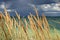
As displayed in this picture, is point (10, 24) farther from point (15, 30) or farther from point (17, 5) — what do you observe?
point (17, 5)

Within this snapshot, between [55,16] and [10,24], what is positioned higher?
[10,24]

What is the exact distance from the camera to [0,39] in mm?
2871

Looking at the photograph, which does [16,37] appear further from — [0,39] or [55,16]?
[55,16]

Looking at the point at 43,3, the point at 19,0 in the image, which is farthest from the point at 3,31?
the point at 19,0

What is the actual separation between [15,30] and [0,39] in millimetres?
206

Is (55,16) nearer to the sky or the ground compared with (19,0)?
nearer to the ground

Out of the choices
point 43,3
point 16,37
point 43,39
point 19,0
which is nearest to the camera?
point 43,39

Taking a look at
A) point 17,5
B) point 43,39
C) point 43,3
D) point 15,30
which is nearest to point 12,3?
point 17,5

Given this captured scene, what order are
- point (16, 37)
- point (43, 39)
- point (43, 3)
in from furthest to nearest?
point (43, 3) < point (16, 37) < point (43, 39)

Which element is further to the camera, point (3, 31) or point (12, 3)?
point (12, 3)

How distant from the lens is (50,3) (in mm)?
7031

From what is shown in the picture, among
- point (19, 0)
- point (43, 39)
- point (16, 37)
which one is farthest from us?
point (19, 0)

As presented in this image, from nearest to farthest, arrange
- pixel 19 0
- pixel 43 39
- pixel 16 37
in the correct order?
pixel 43 39
pixel 16 37
pixel 19 0

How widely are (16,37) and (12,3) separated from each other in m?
4.91
